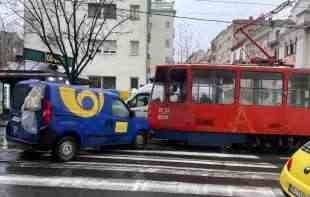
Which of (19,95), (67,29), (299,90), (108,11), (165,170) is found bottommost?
(165,170)

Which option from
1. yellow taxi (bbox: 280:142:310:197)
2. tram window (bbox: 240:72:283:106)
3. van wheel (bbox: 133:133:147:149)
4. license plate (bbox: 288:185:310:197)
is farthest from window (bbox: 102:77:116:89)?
license plate (bbox: 288:185:310:197)

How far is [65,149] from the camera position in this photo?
10.4 meters

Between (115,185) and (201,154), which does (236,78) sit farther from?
(115,185)

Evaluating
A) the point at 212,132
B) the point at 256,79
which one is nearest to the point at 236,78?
the point at 256,79

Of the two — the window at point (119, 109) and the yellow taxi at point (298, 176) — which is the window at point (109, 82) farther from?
the yellow taxi at point (298, 176)

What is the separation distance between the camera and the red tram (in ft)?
43.0

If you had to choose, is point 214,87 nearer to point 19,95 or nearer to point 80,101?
point 80,101

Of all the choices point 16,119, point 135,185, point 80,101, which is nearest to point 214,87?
point 80,101

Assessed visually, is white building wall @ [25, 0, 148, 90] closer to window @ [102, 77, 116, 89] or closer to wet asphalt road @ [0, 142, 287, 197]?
window @ [102, 77, 116, 89]

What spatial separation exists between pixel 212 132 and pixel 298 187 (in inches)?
288

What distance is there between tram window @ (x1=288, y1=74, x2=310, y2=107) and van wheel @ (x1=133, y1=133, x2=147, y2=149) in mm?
4423

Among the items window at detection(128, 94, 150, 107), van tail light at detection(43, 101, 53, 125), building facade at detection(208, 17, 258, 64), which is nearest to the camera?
van tail light at detection(43, 101, 53, 125)

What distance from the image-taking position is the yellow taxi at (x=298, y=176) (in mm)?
5758

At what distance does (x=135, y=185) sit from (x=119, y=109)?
14.7ft
